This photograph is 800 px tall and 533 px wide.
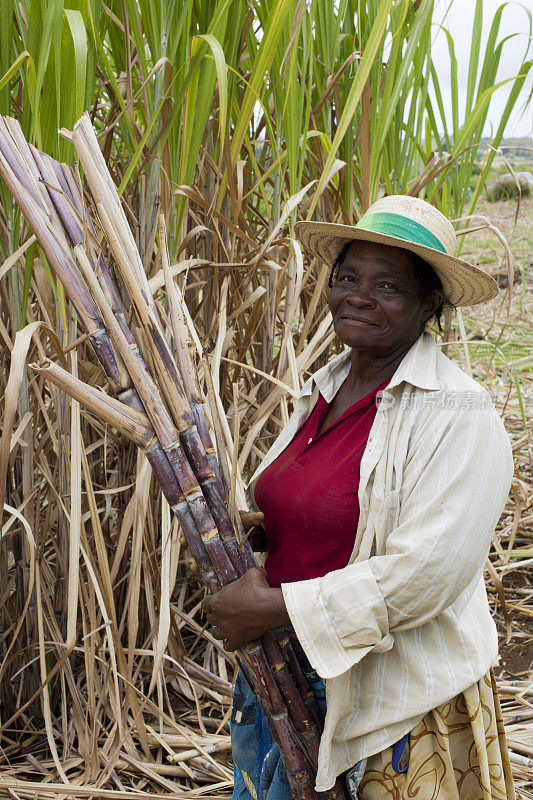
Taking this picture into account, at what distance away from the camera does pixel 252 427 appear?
5.23 feet

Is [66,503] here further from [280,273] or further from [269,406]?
[280,273]

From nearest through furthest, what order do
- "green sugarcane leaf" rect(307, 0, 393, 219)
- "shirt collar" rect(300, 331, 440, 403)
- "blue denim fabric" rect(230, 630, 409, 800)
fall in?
1. "shirt collar" rect(300, 331, 440, 403)
2. "blue denim fabric" rect(230, 630, 409, 800)
3. "green sugarcane leaf" rect(307, 0, 393, 219)

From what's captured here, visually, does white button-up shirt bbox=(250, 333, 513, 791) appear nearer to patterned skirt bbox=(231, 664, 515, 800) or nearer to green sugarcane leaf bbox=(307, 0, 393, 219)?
patterned skirt bbox=(231, 664, 515, 800)

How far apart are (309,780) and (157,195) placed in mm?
1114

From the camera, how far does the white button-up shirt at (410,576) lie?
0.96 meters

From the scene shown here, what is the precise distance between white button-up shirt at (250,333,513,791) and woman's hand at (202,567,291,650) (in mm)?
37

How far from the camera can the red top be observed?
1114 mm

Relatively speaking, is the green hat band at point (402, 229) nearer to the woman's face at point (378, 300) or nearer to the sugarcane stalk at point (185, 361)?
the woman's face at point (378, 300)

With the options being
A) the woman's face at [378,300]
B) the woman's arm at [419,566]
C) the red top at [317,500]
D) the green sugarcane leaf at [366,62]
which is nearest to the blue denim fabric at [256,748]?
the red top at [317,500]

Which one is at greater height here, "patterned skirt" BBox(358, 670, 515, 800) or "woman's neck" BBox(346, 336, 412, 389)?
"woman's neck" BBox(346, 336, 412, 389)

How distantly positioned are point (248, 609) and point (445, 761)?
1.18ft

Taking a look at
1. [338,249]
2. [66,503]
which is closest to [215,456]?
[338,249]

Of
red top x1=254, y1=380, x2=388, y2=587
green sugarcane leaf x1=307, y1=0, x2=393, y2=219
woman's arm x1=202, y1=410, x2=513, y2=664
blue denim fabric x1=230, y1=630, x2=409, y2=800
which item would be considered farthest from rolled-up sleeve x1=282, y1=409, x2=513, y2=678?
green sugarcane leaf x1=307, y1=0, x2=393, y2=219

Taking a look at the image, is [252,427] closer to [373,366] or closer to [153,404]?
[373,366]
